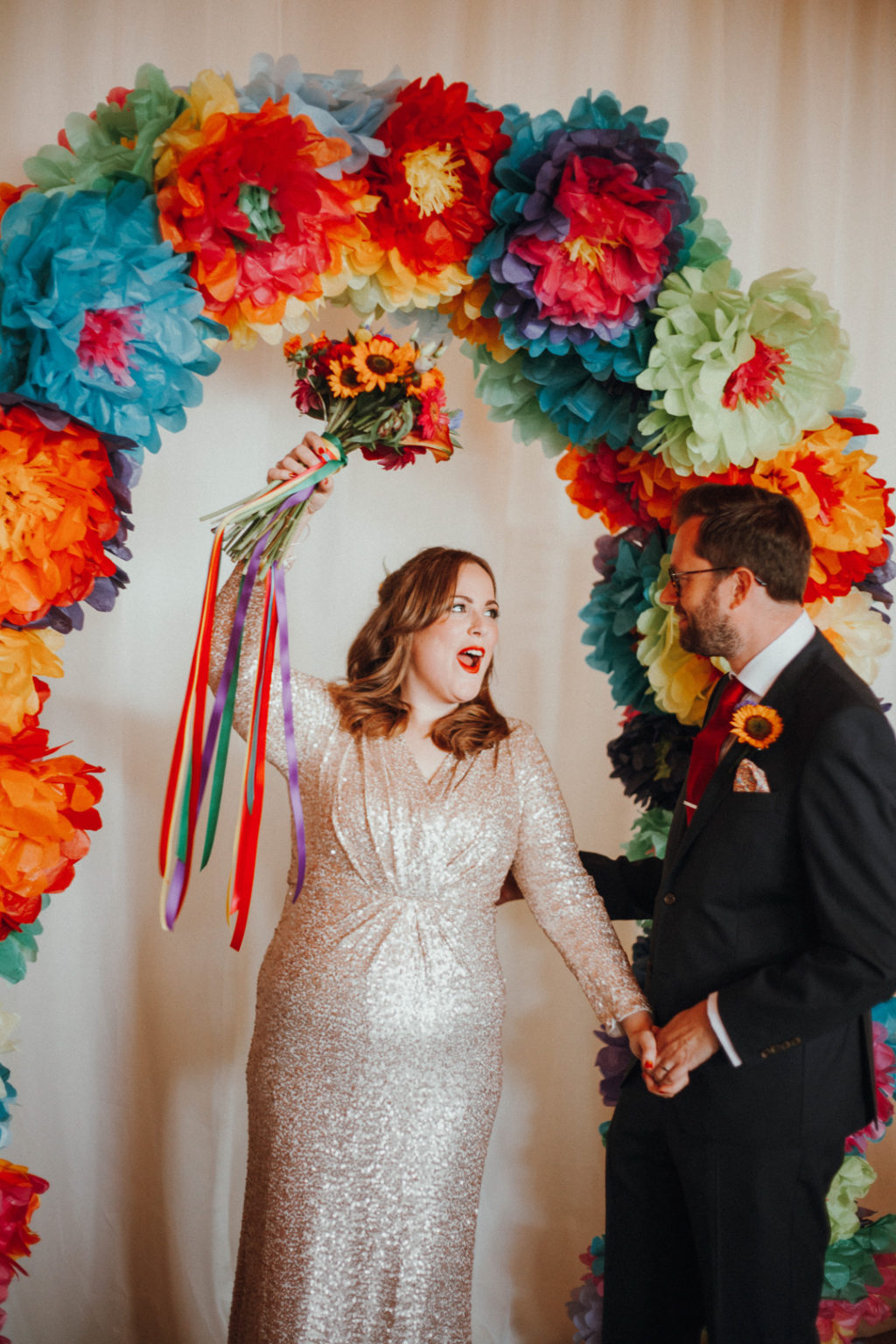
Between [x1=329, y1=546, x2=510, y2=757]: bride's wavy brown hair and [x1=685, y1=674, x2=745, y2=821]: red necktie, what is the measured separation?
1.14ft

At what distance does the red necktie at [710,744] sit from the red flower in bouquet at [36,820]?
97cm

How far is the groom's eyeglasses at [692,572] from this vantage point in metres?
1.74

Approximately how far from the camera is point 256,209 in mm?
1680

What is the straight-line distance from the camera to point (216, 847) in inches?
104

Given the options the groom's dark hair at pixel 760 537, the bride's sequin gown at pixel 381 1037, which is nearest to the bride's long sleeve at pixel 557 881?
the bride's sequin gown at pixel 381 1037

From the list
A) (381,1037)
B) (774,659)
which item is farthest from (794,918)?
(381,1037)

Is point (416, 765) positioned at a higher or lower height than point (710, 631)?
lower

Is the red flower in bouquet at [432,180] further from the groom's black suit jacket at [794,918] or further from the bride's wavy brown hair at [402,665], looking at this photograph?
the groom's black suit jacket at [794,918]

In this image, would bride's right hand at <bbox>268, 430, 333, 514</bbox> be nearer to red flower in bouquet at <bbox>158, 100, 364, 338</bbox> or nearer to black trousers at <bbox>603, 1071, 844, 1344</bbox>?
red flower in bouquet at <bbox>158, 100, 364, 338</bbox>

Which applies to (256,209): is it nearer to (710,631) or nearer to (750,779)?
(710,631)

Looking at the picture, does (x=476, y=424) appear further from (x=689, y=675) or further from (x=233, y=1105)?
(x=233, y=1105)

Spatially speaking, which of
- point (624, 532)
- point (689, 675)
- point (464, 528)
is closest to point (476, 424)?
point (464, 528)

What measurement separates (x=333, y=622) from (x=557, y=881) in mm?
1027

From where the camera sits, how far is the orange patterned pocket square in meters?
1.67
